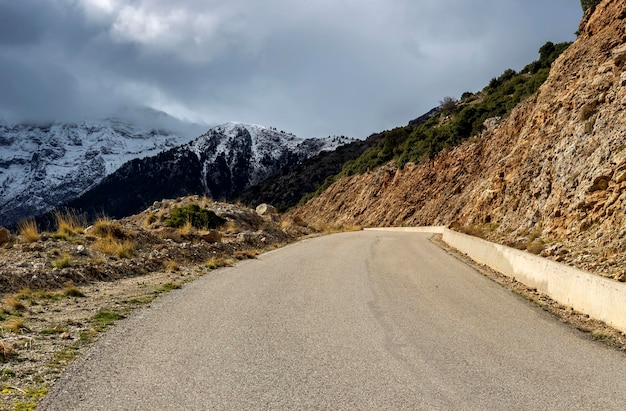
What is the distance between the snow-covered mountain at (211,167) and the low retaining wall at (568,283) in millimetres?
131033

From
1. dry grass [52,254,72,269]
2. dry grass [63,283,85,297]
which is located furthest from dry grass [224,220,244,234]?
dry grass [63,283,85,297]

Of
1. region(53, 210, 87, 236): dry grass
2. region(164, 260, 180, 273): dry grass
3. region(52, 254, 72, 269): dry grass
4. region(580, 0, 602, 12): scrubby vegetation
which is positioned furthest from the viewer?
→ region(580, 0, 602, 12): scrubby vegetation

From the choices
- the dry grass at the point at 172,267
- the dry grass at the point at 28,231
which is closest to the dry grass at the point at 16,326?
the dry grass at the point at 172,267

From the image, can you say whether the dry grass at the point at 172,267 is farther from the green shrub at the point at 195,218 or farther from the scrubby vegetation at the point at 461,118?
the scrubby vegetation at the point at 461,118

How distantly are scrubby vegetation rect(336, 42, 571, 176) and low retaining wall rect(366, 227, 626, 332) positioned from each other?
90.9 ft

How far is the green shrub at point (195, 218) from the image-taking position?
22880 mm

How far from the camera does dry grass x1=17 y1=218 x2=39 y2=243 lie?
13.9 metres

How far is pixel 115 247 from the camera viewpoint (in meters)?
14.2

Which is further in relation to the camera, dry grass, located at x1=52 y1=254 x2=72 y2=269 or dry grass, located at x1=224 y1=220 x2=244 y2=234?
dry grass, located at x1=224 y1=220 x2=244 y2=234

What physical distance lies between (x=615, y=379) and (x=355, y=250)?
1369cm

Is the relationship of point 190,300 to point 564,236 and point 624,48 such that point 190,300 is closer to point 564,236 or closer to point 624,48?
point 564,236

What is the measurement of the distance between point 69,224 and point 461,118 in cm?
3935

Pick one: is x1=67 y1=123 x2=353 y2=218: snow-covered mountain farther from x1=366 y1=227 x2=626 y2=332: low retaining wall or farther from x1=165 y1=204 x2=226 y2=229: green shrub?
x1=366 y1=227 x2=626 y2=332: low retaining wall

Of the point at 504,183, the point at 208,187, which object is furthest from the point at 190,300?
the point at 208,187
